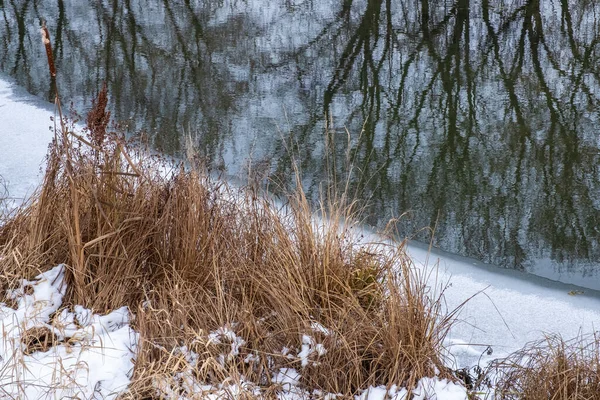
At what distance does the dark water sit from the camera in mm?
5551

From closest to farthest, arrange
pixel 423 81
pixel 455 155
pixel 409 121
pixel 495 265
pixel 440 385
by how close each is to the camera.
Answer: pixel 440 385 → pixel 495 265 → pixel 455 155 → pixel 409 121 → pixel 423 81

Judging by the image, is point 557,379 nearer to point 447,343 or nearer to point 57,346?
point 447,343

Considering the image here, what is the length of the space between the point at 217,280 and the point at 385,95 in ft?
16.4

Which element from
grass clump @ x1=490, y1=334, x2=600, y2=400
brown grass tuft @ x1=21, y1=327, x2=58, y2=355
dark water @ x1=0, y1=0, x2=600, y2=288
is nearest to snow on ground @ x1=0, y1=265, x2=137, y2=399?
brown grass tuft @ x1=21, y1=327, x2=58, y2=355

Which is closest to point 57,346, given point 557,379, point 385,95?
point 557,379

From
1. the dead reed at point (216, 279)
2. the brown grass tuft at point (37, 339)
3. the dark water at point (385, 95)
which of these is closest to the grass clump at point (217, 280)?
the dead reed at point (216, 279)

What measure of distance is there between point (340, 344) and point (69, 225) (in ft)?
4.61

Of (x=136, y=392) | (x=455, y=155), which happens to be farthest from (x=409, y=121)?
(x=136, y=392)

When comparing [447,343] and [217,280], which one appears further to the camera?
[447,343]

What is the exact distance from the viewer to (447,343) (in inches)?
146

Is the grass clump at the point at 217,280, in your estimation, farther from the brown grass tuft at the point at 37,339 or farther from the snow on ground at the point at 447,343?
the brown grass tuft at the point at 37,339

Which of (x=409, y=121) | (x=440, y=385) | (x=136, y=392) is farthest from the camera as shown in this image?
(x=409, y=121)

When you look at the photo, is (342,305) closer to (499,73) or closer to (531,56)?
(499,73)

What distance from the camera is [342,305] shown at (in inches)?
140
